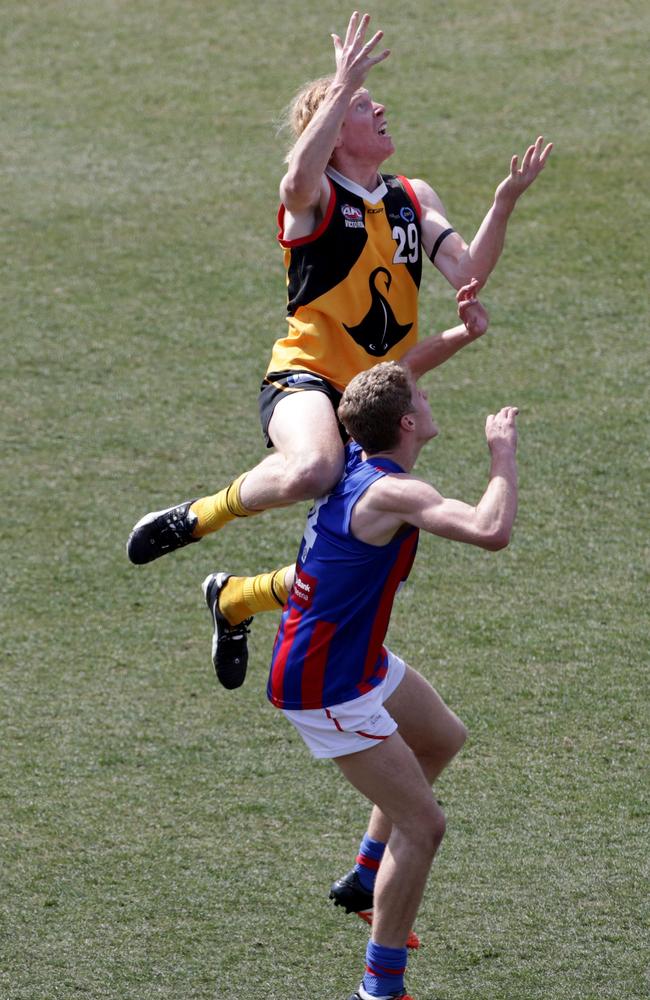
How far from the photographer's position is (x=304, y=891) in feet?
20.4

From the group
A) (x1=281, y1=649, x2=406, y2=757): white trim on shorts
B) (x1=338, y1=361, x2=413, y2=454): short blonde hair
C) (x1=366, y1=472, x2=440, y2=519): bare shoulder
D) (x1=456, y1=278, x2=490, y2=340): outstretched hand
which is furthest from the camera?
(x1=456, y1=278, x2=490, y2=340): outstretched hand

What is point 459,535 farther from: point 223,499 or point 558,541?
point 558,541

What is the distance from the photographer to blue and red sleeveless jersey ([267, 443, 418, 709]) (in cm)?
507

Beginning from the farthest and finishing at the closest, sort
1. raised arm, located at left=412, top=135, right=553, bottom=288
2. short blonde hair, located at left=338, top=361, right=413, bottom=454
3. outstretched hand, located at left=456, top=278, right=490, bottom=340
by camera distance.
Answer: raised arm, located at left=412, top=135, right=553, bottom=288 → outstretched hand, located at left=456, top=278, right=490, bottom=340 → short blonde hair, located at left=338, top=361, right=413, bottom=454

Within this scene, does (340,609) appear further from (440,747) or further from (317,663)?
(440,747)

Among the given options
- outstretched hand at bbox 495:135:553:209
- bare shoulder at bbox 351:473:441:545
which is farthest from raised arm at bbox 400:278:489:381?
bare shoulder at bbox 351:473:441:545

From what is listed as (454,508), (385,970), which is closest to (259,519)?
(385,970)

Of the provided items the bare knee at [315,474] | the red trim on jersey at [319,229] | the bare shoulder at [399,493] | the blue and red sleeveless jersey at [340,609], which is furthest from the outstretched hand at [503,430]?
the red trim on jersey at [319,229]

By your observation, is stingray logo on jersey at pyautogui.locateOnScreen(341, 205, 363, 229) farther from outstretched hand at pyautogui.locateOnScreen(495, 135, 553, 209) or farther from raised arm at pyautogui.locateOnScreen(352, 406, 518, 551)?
raised arm at pyautogui.locateOnScreen(352, 406, 518, 551)

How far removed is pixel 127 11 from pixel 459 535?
11909mm

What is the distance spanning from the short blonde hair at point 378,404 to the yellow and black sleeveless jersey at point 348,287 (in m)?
0.92

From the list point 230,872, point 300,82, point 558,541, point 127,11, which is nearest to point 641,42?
point 300,82

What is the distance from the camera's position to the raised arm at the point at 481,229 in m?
5.76

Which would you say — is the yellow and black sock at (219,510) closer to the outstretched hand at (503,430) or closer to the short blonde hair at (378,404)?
the short blonde hair at (378,404)
